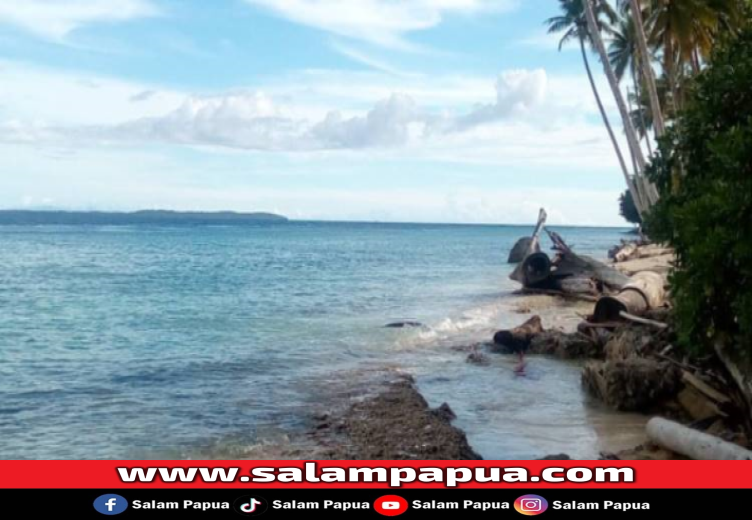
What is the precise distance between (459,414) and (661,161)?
5597 millimetres

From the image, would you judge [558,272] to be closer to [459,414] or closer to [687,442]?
[459,414]

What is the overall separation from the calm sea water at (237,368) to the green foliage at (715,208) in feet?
10.8

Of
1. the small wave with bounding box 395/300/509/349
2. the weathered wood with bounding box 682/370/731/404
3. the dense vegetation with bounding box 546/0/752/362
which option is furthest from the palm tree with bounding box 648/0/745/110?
the dense vegetation with bounding box 546/0/752/362

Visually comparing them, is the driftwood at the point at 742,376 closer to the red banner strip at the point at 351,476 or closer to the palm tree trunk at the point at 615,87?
the red banner strip at the point at 351,476

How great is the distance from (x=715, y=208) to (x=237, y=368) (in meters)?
13.3

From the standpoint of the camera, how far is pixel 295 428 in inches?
516

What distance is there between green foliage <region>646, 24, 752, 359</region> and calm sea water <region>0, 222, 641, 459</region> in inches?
130

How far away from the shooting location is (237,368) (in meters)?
19.0
